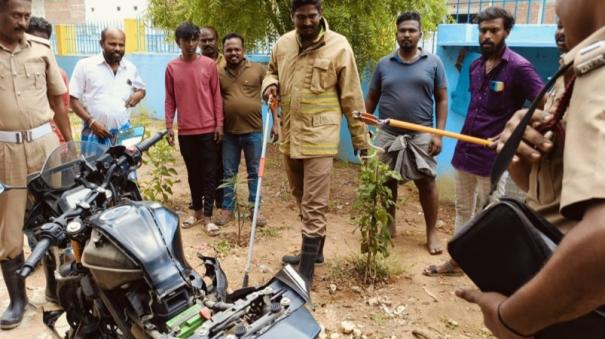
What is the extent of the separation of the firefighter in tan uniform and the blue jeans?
1.26m

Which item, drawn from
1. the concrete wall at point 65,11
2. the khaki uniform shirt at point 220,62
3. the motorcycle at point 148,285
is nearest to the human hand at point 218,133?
the khaki uniform shirt at point 220,62

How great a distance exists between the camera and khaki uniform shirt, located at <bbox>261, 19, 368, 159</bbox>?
137 inches

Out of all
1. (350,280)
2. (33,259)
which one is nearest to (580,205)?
(33,259)

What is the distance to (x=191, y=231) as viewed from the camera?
481 centimetres

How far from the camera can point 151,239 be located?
1756 mm

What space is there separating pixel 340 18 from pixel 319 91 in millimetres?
2207

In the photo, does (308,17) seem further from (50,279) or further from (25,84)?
(50,279)

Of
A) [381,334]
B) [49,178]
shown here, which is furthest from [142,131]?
[381,334]

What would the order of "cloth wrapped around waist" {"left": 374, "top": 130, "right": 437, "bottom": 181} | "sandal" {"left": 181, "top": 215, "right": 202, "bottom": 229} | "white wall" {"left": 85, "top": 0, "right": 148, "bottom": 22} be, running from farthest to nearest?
1. "white wall" {"left": 85, "top": 0, "right": 148, "bottom": 22}
2. "sandal" {"left": 181, "top": 215, "right": 202, "bottom": 229}
3. "cloth wrapped around waist" {"left": 374, "top": 130, "right": 437, "bottom": 181}

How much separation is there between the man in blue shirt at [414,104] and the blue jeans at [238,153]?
133cm

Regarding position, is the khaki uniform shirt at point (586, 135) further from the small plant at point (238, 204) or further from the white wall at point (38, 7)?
the white wall at point (38, 7)

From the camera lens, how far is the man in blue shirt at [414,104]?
13.4 ft

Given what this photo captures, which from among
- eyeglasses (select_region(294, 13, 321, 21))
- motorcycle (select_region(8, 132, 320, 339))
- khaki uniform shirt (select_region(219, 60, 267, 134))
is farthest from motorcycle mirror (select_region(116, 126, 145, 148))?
khaki uniform shirt (select_region(219, 60, 267, 134))

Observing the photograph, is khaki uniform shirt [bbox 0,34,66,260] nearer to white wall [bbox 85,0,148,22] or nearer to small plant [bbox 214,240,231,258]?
small plant [bbox 214,240,231,258]
